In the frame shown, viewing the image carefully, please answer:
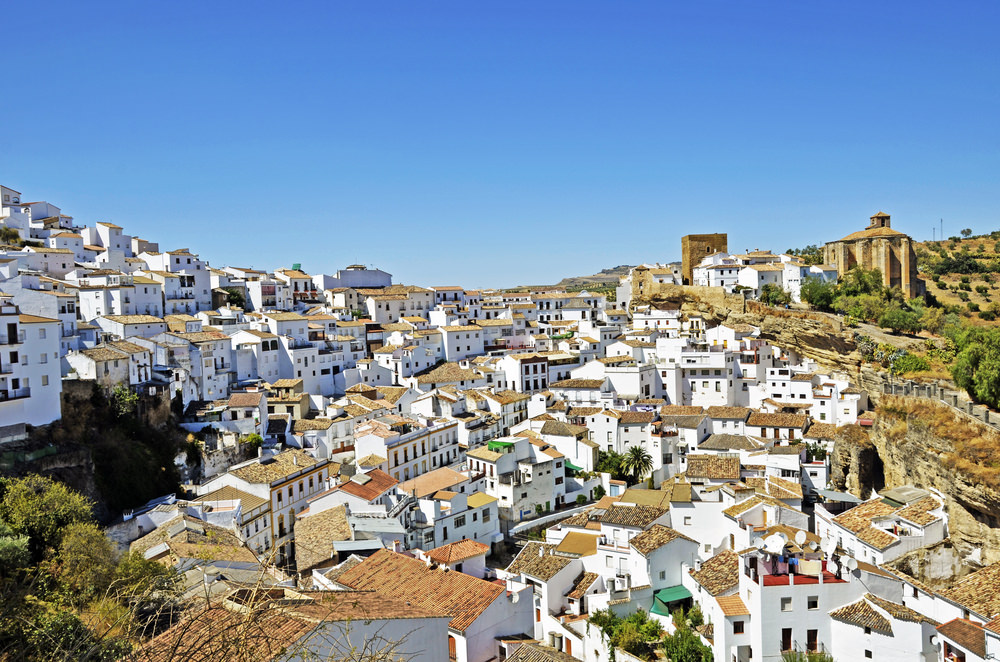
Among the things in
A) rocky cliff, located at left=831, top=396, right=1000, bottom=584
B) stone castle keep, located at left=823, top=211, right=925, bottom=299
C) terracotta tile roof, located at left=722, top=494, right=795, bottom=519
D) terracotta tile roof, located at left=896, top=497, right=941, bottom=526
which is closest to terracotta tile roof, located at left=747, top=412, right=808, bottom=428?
rocky cliff, located at left=831, top=396, right=1000, bottom=584

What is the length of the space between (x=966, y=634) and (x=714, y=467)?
12577 millimetres

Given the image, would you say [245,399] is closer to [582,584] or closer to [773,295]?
[582,584]

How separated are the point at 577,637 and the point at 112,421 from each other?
18827 millimetres

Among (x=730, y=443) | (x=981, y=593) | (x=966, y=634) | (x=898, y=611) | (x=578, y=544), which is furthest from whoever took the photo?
(x=730, y=443)

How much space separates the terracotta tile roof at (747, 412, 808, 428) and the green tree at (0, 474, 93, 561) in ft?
89.4

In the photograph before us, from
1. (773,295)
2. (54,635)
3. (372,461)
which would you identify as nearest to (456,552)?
(372,461)

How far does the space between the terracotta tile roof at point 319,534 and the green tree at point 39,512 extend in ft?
18.4

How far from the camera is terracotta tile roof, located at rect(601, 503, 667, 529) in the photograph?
Result: 2189 centimetres

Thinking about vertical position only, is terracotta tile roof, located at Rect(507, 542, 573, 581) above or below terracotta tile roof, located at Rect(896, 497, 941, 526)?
below

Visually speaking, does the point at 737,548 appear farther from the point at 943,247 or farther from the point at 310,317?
the point at 943,247

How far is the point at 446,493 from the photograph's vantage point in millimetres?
24312

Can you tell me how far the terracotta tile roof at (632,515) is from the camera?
21.9 meters

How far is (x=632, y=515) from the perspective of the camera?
73.5 ft

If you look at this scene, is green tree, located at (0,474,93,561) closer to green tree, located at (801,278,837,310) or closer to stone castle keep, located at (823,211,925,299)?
green tree, located at (801,278,837,310)
